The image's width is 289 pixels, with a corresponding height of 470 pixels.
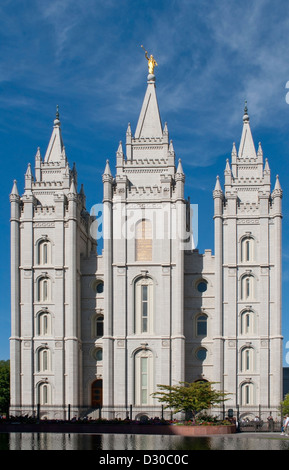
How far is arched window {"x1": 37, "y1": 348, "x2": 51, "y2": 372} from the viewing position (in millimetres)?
65750

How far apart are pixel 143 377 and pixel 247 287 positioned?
→ 1145 centimetres

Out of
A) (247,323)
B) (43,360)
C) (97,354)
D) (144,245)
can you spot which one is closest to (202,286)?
(247,323)

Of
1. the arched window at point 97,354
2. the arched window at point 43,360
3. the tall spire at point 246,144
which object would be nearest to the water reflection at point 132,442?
the arched window at point 43,360

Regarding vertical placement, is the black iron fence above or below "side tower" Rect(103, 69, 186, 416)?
below

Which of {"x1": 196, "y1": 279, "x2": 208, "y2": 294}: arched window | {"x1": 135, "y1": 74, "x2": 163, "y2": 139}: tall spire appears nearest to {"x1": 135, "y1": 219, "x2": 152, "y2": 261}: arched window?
{"x1": 196, "y1": 279, "x2": 208, "y2": 294}: arched window

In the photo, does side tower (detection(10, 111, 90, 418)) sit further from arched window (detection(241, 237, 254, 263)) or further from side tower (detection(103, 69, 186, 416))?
arched window (detection(241, 237, 254, 263))

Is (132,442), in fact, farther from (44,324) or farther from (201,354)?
(44,324)

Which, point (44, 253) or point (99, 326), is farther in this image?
point (99, 326)

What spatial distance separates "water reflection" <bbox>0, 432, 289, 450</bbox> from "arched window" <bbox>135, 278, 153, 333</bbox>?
15089 mm

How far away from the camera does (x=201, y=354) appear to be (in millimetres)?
66625

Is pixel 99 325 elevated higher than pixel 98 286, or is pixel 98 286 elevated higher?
pixel 98 286

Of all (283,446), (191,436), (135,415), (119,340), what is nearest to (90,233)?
(119,340)

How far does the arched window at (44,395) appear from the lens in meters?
65.0

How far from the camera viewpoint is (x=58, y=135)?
7288 cm
